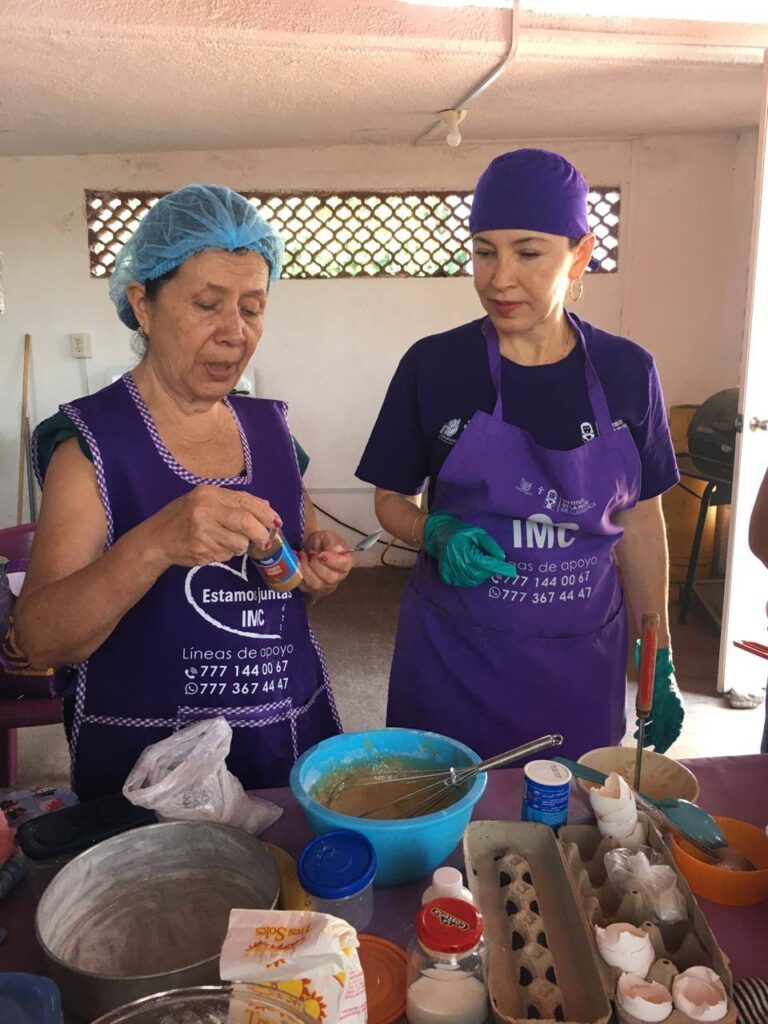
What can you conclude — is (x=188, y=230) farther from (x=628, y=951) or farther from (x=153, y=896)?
(x=628, y=951)

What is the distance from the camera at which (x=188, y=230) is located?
1298 mm

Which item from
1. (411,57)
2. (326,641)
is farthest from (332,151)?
(326,641)

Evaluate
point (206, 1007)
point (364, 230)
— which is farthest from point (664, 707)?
point (364, 230)

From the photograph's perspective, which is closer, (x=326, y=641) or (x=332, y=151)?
(x=326, y=641)

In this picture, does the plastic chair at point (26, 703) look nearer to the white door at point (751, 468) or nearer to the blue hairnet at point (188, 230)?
the blue hairnet at point (188, 230)

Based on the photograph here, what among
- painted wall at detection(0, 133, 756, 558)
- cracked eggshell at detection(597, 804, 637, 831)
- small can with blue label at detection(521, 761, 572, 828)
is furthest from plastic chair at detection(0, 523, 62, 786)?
painted wall at detection(0, 133, 756, 558)

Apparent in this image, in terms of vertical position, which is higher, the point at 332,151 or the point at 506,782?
the point at 332,151

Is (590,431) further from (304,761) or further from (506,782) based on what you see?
(304,761)

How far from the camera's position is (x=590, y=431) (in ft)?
5.39

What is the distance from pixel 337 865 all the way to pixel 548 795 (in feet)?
1.10

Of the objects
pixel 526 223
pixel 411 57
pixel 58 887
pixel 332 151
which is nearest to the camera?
pixel 58 887

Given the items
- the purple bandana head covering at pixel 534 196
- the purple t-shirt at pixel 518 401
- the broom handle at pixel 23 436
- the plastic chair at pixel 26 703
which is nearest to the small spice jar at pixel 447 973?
the purple t-shirt at pixel 518 401

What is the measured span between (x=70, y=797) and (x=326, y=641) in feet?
9.75

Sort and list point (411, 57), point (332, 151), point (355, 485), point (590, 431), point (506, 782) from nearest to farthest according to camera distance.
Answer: point (506, 782) < point (590, 431) < point (411, 57) < point (332, 151) < point (355, 485)
